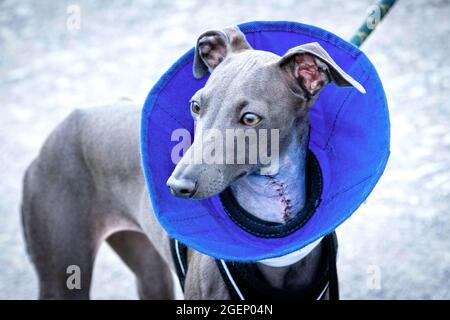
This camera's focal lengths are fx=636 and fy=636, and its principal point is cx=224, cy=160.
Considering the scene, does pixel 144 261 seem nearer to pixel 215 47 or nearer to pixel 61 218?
pixel 61 218

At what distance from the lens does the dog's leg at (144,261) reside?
3375 millimetres

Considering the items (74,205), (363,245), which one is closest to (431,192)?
(363,245)

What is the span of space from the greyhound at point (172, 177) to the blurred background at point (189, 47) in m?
0.36

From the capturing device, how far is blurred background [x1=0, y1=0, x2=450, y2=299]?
4.05m

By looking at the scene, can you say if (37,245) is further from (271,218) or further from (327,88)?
(327,88)

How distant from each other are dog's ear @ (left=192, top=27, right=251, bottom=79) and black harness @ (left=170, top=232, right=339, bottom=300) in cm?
73

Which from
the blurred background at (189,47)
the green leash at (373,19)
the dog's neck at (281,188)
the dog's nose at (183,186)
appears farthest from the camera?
the blurred background at (189,47)

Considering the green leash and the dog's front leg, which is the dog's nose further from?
the green leash

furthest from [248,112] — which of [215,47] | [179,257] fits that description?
[179,257]

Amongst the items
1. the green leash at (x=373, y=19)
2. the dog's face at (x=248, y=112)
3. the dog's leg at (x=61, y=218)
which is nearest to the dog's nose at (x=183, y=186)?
the dog's face at (x=248, y=112)

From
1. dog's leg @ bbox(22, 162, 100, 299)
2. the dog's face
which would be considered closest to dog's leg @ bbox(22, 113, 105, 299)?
dog's leg @ bbox(22, 162, 100, 299)

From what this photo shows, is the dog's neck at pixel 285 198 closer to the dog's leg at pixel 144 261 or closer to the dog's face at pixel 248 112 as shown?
the dog's face at pixel 248 112

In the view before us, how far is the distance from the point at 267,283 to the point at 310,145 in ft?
1.85
